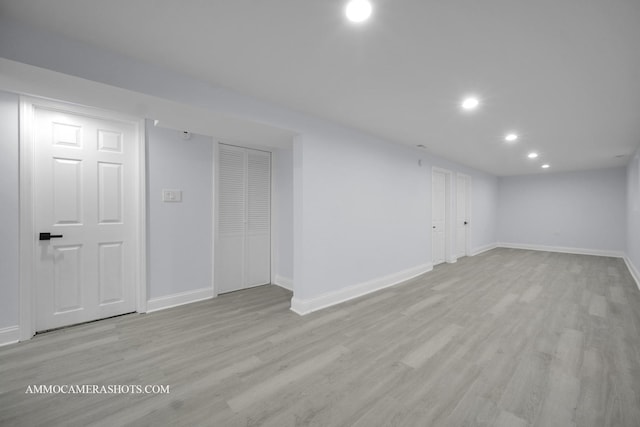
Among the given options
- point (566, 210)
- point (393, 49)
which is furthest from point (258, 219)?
point (566, 210)

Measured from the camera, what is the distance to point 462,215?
261 inches

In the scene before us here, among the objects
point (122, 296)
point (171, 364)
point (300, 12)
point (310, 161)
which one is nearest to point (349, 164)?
point (310, 161)

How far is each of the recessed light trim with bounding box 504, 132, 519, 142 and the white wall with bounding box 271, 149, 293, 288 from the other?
11.1 feet

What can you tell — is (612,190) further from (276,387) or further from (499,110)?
(276,387)

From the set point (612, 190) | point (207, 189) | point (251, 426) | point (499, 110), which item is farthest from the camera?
point (612, 190)

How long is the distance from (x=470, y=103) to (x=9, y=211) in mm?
4650

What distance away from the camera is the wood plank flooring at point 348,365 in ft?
5.00

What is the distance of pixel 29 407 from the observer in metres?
1.55

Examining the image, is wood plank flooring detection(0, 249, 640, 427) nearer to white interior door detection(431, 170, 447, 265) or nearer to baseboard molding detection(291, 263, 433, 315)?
baseboard molding detection(291, 263, 433, 315)

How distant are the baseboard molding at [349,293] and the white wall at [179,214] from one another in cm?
142

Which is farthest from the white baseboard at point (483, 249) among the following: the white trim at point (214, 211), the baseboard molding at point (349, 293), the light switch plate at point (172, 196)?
the light switch plate at point (172, 196)

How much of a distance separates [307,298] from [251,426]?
1619 millimetres

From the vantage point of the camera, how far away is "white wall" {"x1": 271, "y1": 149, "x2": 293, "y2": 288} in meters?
3.99

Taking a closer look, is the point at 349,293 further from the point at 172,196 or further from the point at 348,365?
the point at 172,196
